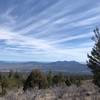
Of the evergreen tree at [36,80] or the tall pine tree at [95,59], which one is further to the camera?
the evergreen tree at [36,80]

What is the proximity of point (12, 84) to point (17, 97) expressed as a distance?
39.1 meters

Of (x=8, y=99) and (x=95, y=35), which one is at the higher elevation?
(x=95, y=35)

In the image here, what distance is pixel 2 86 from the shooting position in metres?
50.2

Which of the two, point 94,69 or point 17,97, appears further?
point 94,69

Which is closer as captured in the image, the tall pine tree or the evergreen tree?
the tall pine tree

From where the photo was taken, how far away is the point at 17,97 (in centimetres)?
1413

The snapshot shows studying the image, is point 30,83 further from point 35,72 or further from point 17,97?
point 17,97

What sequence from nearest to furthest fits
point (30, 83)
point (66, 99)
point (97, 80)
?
point (66, 99) < point (97, 80) < point (30, 83)

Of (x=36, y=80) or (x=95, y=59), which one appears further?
(x=36, y=80)

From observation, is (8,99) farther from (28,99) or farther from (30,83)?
(30,83)

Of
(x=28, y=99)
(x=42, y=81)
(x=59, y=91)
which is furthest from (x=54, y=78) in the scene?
(x=28, y=99)

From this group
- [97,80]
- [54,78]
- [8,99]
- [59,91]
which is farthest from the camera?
[54,78]

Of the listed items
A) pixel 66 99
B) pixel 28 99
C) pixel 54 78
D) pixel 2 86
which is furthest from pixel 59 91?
pixel 54 78

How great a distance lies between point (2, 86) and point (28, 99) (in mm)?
36855
